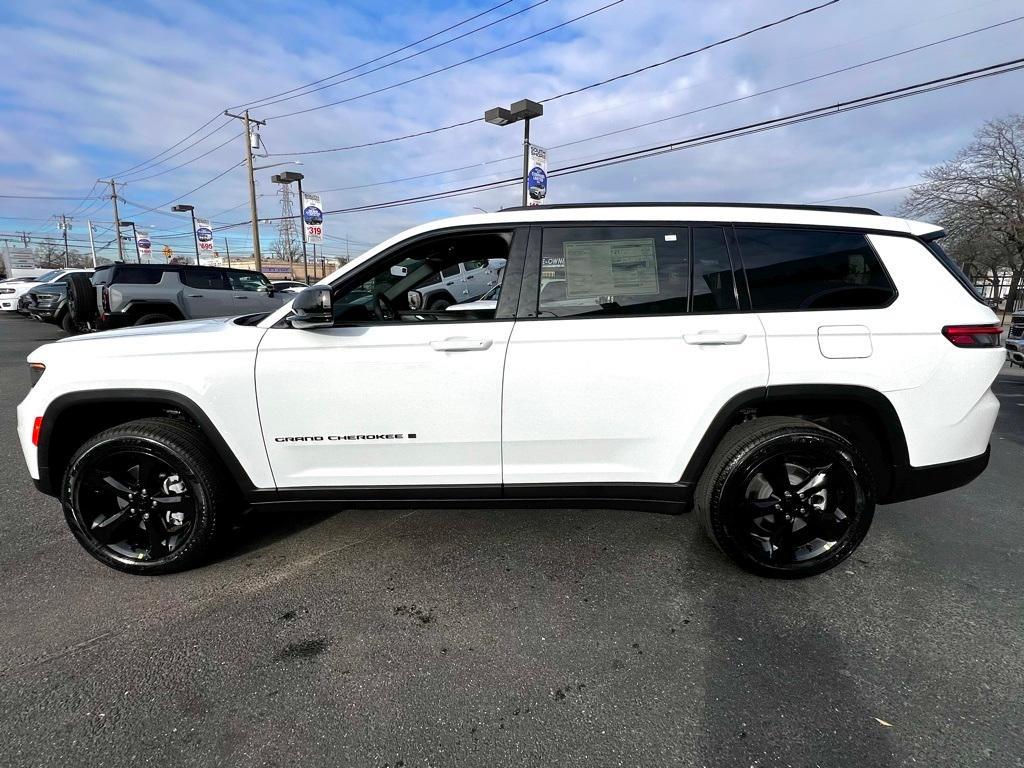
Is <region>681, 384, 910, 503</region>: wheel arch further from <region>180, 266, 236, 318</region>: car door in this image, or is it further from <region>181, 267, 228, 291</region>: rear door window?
<region>181, 267, 228, 291</region>: rear door window

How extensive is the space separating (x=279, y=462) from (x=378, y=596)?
2.68 feet

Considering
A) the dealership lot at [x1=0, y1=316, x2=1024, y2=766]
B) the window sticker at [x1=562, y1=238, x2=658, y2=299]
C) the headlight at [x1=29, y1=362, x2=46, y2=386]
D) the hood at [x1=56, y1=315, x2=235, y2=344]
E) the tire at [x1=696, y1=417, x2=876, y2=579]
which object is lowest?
the dealership lot at [x1=0, y1=316, x2=1024, y2=766]

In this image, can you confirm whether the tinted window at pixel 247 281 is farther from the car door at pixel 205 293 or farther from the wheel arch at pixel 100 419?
the wheel arch at pixel 100 419

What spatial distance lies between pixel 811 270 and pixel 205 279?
458 inches

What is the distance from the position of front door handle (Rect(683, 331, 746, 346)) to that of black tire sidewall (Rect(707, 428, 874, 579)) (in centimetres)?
49

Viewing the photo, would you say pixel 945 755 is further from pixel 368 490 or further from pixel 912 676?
pixel 368 490

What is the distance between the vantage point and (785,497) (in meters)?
2.65

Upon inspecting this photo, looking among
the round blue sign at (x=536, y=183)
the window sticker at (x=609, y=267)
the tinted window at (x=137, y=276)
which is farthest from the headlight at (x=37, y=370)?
the round blue sign at (x=536, y=183)

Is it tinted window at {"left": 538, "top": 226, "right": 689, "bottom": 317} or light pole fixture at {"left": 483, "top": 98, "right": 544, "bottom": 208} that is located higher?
light pole fixture at {"left": 483, "top": 98, "right": 544, "bottom": 208}

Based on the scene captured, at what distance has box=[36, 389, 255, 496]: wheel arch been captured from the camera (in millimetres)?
2590

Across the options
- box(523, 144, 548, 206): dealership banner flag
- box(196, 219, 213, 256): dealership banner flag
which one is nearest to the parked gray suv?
box(523, 144, 548, 206): dealership banner flag

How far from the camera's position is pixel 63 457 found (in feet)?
9.11

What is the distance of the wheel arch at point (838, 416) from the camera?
2.54 metres

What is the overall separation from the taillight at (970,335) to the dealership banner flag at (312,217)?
67.7 ft
